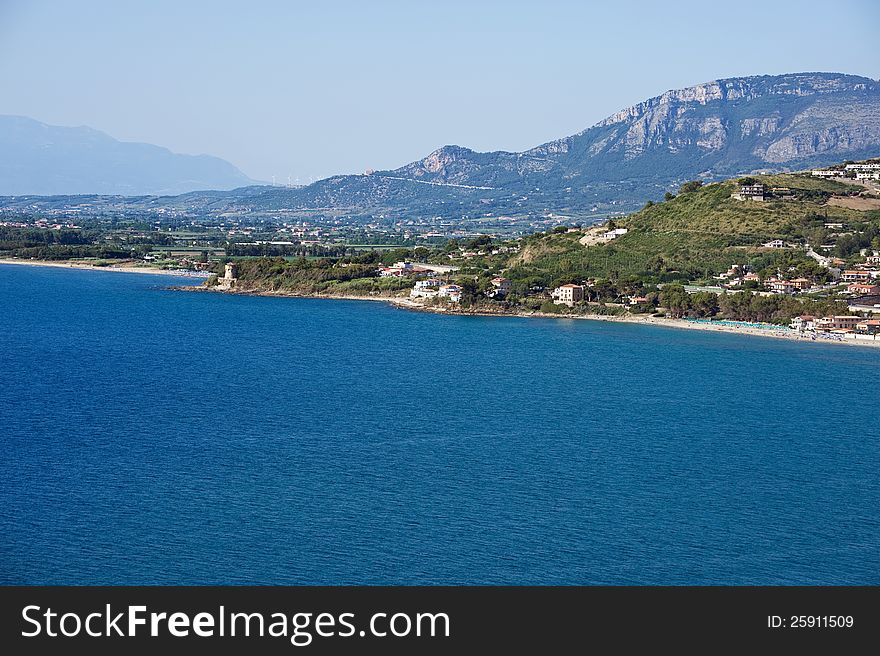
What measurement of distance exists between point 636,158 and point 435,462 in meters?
98.1

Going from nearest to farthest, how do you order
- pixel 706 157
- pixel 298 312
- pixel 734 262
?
pixel 298 312
pixel 734 262
pixel 706 157

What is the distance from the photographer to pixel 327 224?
91875 millimetres

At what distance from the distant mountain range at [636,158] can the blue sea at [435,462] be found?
68.4 meters

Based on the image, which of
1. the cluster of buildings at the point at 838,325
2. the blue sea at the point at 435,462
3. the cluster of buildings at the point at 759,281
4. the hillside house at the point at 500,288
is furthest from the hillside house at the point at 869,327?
the hillside house at the point at 500,288

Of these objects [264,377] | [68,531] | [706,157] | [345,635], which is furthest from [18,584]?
[706,157]

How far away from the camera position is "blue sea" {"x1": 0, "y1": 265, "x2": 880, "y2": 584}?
10523 mm

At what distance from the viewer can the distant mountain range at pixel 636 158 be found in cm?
9488

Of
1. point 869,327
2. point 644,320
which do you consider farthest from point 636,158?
point 869,327

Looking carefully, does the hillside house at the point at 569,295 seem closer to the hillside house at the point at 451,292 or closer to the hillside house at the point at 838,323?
the hillside house at the point at 451,292

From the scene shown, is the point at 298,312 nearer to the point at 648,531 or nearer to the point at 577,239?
the point at 577,239

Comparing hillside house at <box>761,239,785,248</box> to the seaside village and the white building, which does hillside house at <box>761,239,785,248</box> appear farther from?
the white building

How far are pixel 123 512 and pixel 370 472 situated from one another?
296 cm

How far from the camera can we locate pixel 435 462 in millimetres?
13906

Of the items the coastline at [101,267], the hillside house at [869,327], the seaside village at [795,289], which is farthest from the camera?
the coastline at [101,267]
